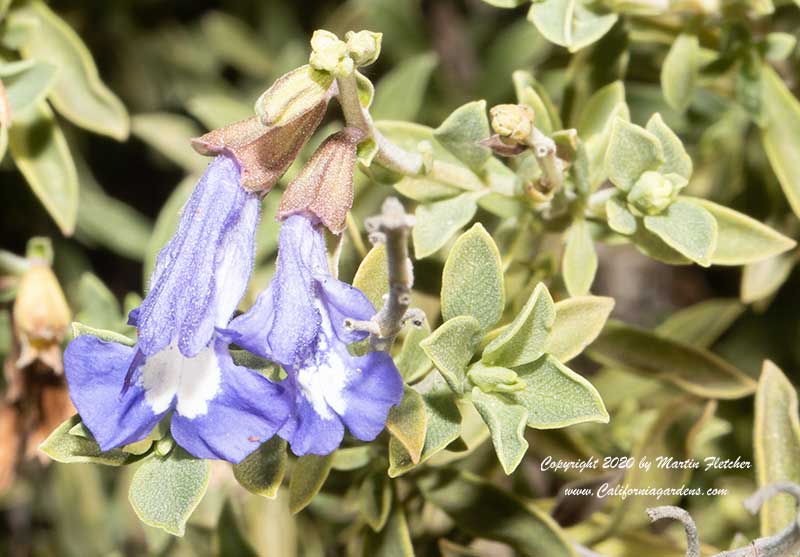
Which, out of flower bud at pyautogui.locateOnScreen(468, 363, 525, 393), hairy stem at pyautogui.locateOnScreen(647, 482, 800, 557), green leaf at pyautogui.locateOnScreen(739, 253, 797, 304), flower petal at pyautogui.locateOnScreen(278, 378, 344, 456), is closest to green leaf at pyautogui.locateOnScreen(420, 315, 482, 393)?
flower bud at pyautogui.locateOnScreen(468, 363, 525, 393)

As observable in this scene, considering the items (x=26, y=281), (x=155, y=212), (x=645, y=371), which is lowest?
(x=155, y=212)

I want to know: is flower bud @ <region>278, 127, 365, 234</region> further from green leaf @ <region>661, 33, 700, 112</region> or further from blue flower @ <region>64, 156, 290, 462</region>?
green leaf @ <region>661, 33, 700, 112</region>

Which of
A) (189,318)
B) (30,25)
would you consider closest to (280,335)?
(189,318)

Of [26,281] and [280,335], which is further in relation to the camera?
[26,281]

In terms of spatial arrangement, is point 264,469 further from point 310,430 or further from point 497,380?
point 497,380

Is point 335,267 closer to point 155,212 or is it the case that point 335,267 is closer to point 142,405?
point 142,405

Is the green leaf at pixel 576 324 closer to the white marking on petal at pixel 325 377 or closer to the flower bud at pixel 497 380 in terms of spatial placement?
the flower bud at pixel 497 380
